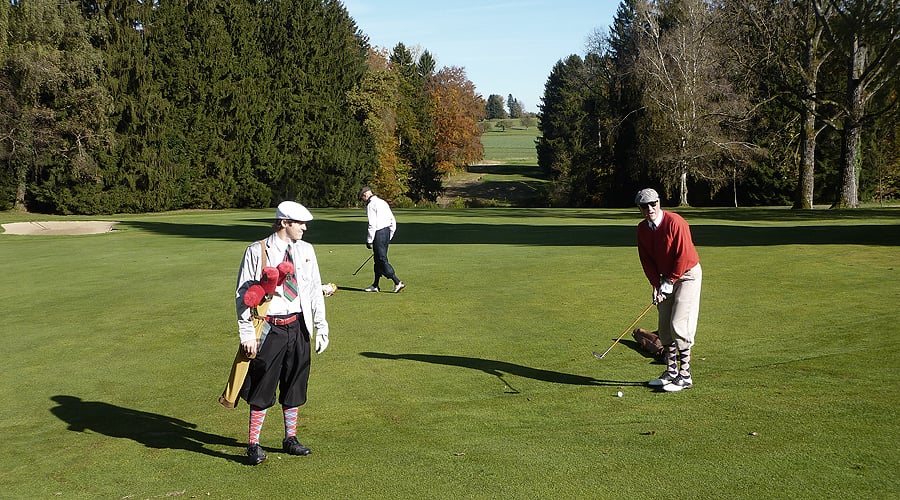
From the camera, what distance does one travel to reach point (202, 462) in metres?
7.75

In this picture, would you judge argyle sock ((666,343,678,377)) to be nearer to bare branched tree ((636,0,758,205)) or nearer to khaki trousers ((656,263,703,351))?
khaki trousers ((656,263,703,351))

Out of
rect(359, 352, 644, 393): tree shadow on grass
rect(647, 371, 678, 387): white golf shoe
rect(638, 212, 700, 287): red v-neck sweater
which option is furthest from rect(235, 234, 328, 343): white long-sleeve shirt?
rect(647, 371, 678, 387): white golf shoe

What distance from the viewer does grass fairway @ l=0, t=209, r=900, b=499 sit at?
695 centimetres

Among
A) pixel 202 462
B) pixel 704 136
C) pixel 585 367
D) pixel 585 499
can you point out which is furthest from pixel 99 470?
pixel 704 136

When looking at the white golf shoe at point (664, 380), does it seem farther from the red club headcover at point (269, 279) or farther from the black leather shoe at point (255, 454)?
the red club headcover at point (269, 279)

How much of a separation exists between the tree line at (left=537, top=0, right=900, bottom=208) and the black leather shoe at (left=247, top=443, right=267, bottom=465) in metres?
36.8

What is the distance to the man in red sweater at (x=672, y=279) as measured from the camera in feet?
30.5

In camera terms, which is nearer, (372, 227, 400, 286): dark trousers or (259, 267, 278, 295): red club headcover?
(259, 267, 278, 295): red club headcover

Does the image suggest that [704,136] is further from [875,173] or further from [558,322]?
[558,322]

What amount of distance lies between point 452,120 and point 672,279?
92590 mm

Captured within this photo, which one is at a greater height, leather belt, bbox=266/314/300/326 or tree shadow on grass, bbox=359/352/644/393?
leather belt, bbox=266/314/300/326

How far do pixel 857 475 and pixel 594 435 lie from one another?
2.35 m

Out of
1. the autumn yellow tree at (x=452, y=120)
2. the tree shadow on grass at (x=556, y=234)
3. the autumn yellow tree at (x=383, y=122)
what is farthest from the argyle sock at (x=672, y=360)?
the autumn yellow tree at (x=452, y=120)

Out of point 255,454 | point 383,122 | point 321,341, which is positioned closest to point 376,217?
point 321,341
